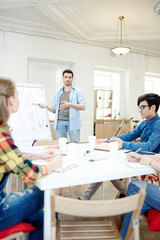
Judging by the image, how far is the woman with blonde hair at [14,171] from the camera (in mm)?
969

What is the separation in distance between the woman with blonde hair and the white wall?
4081 mm

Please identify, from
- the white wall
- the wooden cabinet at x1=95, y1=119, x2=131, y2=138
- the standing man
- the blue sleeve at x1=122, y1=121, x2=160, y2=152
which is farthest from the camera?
the wooden cabinet at x1=95, y1=119, x2=131, y2=138

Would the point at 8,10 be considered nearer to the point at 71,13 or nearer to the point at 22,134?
the point at 71,13

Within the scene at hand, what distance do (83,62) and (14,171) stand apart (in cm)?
508

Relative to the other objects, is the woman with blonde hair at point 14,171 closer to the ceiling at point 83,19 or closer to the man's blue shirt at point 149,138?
the man's blue shirt at point 149,138

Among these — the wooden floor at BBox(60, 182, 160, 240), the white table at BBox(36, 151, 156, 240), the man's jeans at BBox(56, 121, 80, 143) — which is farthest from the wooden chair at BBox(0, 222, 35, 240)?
the man's jeans at BBox(56, 121, 80, 143)

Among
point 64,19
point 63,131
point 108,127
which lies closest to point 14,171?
point 63,131

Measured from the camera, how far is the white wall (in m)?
4.79

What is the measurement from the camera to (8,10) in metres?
4.14

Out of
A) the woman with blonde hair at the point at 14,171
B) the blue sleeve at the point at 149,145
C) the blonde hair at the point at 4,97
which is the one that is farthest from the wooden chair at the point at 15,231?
the blue sleeve at the point at 149,145

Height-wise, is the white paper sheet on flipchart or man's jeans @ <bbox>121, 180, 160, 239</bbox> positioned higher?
the white paper sheet on flipchart

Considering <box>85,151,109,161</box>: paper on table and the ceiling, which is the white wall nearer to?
the ceiling

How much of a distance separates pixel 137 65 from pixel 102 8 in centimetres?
297

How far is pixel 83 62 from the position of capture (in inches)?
224
